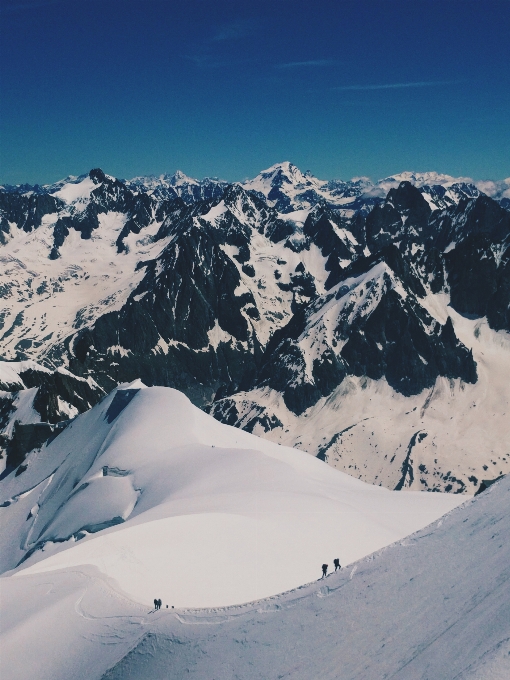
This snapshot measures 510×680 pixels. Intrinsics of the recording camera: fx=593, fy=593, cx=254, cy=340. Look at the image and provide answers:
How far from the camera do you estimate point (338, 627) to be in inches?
1270

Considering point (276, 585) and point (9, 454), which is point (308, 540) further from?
point (9, 454)

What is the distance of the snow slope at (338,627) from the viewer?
2736 centimetres

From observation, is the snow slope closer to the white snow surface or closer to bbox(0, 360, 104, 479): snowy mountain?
the white snow surface

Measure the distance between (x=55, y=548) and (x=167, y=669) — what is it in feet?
189

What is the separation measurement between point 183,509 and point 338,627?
133 feet

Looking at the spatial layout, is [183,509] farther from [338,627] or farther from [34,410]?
[34,410]

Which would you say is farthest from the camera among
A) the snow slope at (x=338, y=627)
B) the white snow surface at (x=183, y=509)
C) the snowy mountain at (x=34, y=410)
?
the snowy mountain at (x=34, y=410)

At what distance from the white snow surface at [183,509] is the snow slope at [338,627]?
5.85m

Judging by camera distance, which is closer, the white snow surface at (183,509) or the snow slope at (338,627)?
the snow slope at (338,627)

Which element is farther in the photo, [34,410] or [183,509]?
[34,410]

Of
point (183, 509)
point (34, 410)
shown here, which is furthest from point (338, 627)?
point (34, 410)

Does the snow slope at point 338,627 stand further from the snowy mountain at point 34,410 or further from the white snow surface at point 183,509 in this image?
the snowy mountain at point 34,410

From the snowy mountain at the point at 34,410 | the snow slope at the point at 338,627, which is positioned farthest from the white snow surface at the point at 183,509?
the snow slope at the point at 338,627

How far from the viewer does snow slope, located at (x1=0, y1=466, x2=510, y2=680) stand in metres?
27.4
